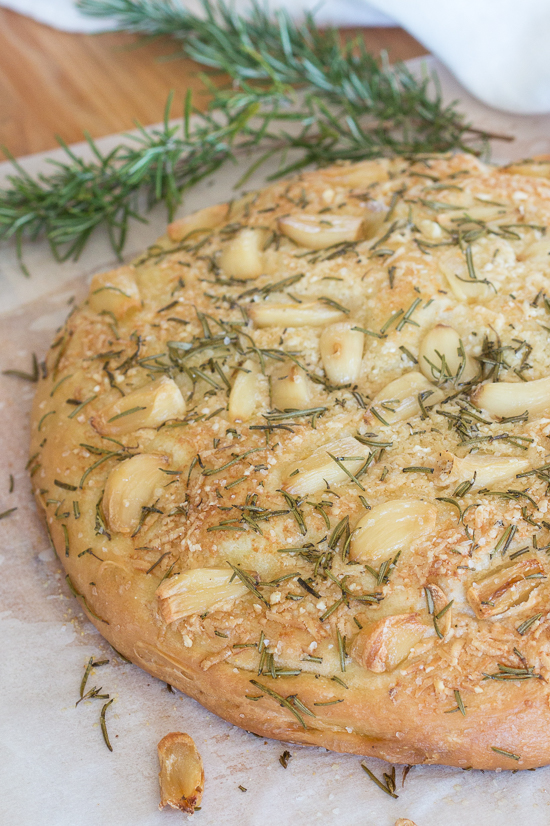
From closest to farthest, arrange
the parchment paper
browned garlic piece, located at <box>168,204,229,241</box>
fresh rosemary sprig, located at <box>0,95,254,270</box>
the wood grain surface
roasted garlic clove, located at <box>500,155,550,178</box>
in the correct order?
the parchment paper, roasted garlic clove, located at <box>500,155,550,178</box>, browned garlic piece, located at <box>168,204,229,241</box>, fresh rosemary sprig, located at <box>0,95,254,270</box>, the wood grain surface

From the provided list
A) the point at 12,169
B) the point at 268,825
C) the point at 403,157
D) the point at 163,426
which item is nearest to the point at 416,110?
the point at 403,157

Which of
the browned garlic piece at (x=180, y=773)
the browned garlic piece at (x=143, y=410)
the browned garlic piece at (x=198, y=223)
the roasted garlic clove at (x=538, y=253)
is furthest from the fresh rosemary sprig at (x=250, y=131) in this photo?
the browned garlic piece at (x=180, y=773)

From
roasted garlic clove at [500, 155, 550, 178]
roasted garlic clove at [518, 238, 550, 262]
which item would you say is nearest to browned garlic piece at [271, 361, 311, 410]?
roasted garlic clove at [518, 238, 550, 262]

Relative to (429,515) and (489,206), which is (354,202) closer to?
(489,206)

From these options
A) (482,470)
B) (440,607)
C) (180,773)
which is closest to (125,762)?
(180,773)

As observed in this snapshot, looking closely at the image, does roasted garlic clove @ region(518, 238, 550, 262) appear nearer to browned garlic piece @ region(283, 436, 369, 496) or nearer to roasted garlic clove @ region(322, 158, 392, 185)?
roasted garlic clove @ region(322, 158, 392, 185)

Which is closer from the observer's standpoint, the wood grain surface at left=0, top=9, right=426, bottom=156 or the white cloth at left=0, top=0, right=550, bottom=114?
the white cloth at left=0, top=0, right=550, bottom=114
